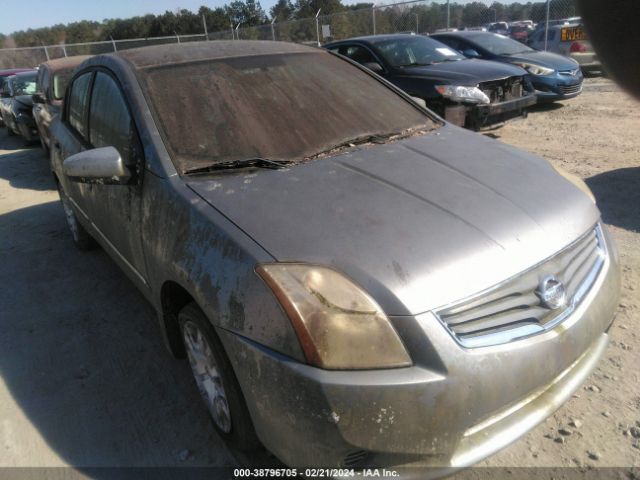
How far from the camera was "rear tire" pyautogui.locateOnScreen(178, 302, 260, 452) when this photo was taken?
1956mm

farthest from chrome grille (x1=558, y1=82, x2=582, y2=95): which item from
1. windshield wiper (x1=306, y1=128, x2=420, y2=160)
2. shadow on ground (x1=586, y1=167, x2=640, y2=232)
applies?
windshield wiper (x1=306, y1=128, x2=420, y2=160)

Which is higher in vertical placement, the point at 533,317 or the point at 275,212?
the point at 275,212

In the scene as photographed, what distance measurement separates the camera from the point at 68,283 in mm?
3994

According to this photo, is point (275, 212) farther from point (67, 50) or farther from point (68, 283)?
point (67, 50)

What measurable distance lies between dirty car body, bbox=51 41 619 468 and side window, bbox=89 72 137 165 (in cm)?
5

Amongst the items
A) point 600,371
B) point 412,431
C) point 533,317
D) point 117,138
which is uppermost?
point 117,138

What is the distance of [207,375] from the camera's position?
221 centimetres

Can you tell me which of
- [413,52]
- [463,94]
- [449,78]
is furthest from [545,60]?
[463,94]

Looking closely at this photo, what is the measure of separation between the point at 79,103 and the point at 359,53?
5.39m

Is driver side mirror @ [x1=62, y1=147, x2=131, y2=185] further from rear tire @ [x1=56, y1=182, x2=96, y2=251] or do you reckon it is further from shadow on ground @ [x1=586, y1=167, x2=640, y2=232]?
shadow on ground @ [x1=586, y1=167, x2=640, y2=232]

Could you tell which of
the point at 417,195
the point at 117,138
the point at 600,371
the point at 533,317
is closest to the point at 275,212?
the point at 417,195

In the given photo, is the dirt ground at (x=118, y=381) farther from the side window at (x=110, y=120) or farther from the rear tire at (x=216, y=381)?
the side window at (x=110, y=120)

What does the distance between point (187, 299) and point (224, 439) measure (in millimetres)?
630

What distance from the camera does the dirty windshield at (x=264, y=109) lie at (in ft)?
8.38
